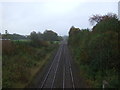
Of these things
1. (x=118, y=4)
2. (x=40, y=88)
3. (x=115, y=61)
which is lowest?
(x=40, y=88)

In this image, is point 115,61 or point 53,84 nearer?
point 53,84

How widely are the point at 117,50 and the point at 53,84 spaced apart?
662cm

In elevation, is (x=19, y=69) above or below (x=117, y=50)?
below

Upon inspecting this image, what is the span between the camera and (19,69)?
1025 inches

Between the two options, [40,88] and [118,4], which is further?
[118,4]

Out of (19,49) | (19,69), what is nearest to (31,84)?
(19,69)

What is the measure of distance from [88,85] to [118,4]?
38.1 ft

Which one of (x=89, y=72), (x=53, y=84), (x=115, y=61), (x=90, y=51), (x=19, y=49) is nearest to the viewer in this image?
(x=53, y=84)

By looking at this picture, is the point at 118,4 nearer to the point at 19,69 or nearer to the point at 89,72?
the point at 89,72

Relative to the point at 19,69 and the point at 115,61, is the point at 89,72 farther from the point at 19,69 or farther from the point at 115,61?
the point at 19,69

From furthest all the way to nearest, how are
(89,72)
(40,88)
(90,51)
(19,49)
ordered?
(19,49) < (90,51) < (89,72) < (40,88)

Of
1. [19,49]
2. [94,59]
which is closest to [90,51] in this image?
[94,59]

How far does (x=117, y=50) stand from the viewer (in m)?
24.6

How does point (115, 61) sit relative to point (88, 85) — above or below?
above
